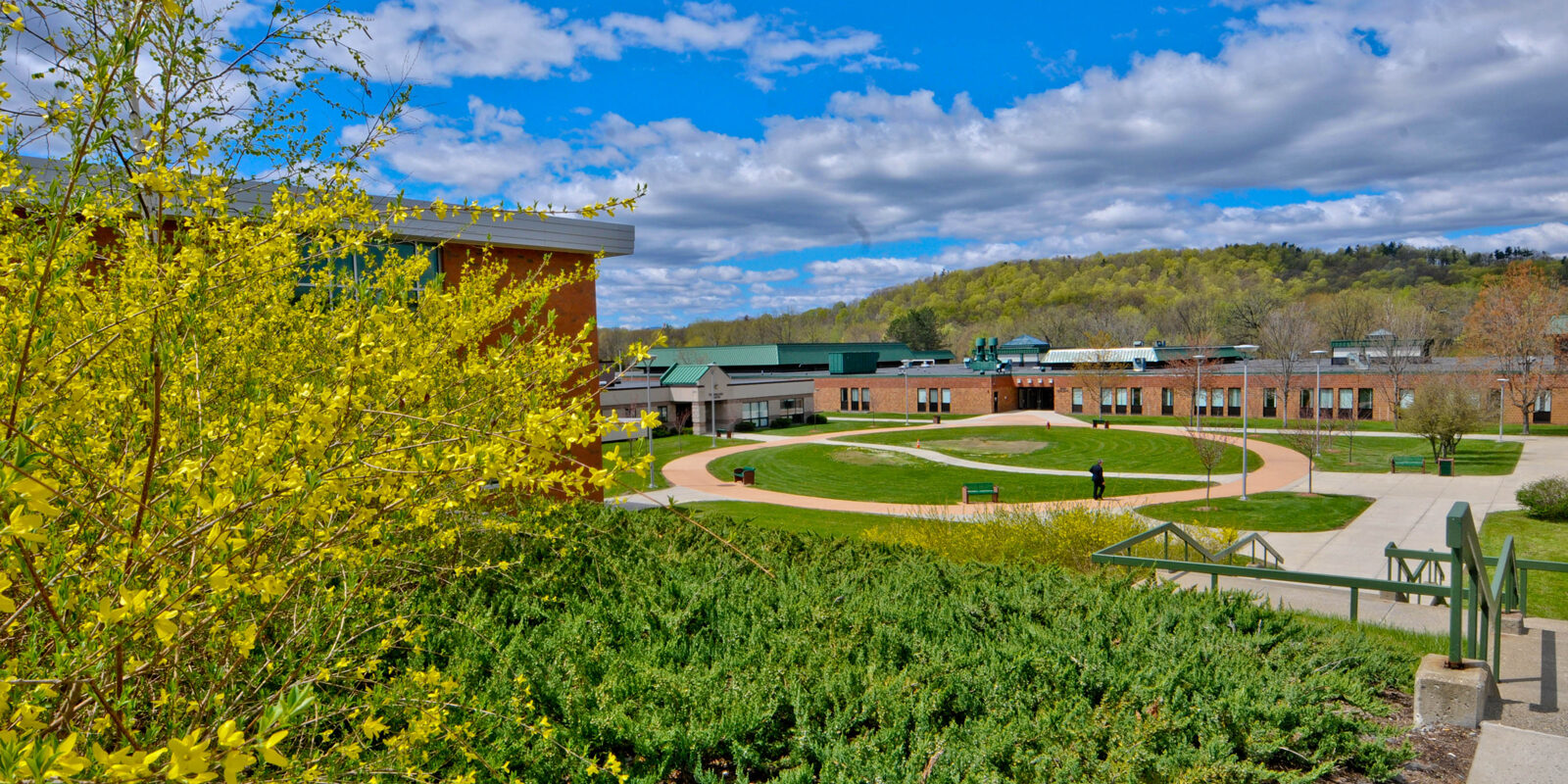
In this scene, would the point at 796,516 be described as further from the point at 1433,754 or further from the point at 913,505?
the point at 1433,754

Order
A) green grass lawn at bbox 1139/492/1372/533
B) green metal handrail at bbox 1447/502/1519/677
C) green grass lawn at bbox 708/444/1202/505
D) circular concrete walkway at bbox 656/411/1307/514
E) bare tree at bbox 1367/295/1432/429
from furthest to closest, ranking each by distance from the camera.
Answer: bare tree at bbox 1367/295/1432/429, green grass lawn at bbox 708/444/1202/505, circular concrete walkway at bbox 656/411/1307/514, green grass lawn at bbox 1139/492/1372/533, green metal handrail at bbox 1447/502/1519/677

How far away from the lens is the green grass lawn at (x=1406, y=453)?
110 ft

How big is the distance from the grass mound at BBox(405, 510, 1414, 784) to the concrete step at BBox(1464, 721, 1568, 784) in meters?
0.47

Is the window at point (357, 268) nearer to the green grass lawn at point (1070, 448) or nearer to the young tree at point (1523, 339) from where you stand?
the green grass lawn at point (1070, 448)

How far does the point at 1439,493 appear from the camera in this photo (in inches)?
1098

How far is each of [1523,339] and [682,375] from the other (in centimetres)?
4586

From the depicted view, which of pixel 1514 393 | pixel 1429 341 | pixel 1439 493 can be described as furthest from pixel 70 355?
pixel 1429 341

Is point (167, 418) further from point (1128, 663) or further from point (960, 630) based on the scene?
point (1128, 663)

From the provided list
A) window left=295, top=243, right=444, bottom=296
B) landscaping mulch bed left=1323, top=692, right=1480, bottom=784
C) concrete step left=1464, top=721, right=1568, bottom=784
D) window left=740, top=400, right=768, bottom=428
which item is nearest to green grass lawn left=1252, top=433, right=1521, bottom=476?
window left=740, top=400, right=768, bottom=428

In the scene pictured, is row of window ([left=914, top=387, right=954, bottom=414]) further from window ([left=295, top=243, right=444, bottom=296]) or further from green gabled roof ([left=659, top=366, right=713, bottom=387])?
window ([left=295, top=243, right=444, bottom=296])

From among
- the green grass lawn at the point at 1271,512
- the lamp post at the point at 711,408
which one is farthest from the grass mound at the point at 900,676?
the lamp post at the point at 711,408

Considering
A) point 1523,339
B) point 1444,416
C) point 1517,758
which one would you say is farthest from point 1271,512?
point 1523,339

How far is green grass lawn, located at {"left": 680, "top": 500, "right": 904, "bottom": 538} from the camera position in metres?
23.1

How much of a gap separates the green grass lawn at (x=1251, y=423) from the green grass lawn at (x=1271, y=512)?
65.1 ft
